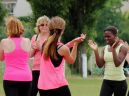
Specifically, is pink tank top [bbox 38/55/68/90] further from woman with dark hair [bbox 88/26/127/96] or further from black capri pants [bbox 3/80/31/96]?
woman with dark hair [bbox 88/26/127/96]

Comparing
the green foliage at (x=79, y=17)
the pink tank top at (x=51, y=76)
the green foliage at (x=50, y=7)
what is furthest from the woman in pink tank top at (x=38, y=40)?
the green foliage at (x=79, y=17)

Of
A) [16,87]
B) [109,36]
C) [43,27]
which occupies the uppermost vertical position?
[43,27]

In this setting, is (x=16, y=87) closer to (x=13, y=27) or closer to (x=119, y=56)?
(x=13, y=27)

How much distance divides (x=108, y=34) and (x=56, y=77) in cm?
165

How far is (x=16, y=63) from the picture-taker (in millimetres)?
8250

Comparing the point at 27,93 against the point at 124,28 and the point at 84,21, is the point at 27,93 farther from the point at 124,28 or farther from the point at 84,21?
the point at 124,28

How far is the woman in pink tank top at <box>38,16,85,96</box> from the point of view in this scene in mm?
7648

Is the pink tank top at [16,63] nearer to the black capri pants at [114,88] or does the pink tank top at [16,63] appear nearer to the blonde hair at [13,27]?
the blonde hair at [13,27]

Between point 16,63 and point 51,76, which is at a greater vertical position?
point 16,63

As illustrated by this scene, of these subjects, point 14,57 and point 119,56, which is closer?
point 14,57

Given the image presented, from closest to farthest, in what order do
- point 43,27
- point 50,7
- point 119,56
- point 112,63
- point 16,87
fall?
1. point 16,87
2. point 119,56
3. point 112,63
4. point 43,27
5. point 50,7

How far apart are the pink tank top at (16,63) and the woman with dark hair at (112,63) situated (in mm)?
1329

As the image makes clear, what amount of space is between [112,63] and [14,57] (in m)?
1.81

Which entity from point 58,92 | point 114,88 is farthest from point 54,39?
point 114,88
